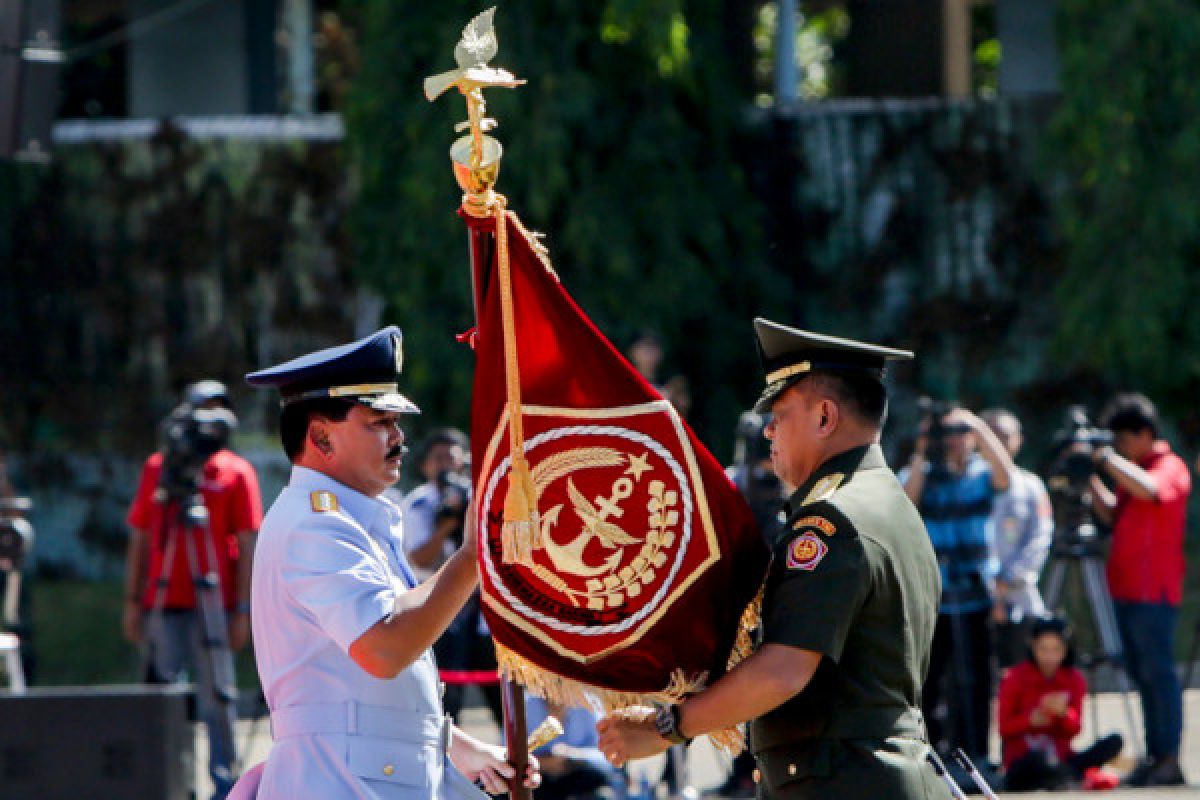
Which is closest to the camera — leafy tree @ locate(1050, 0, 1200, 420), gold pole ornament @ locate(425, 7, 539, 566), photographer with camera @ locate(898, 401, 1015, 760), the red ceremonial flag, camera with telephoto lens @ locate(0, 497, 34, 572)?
gold pole ornament @ locate(425, 7, 539, 566)

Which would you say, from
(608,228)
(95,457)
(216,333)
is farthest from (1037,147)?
(95,457)

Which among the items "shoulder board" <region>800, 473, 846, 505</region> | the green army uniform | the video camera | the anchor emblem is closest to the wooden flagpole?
the anchor emblem

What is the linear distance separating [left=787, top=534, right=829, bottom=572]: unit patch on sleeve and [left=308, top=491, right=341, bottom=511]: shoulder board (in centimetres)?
92

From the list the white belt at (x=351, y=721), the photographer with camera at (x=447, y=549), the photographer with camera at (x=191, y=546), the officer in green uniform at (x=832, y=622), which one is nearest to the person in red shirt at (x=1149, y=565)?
the photographer with camera at (x=447, y=549)

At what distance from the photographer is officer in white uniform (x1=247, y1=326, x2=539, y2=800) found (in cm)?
388

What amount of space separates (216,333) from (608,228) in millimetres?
4491

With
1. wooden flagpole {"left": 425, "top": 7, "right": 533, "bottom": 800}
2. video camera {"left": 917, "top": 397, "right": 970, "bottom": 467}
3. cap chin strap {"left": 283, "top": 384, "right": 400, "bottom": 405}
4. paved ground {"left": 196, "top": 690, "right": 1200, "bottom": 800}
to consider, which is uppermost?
wooden flagpole {"left": 425, "top": 7, "right": 533, "bottom": 800}

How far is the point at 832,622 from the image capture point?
374 cm

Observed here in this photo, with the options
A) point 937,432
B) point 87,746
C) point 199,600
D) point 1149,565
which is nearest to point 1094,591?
point 1149,565

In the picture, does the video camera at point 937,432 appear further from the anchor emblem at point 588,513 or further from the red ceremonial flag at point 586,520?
the anchor emblem at point 588,513

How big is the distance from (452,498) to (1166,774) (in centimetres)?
328

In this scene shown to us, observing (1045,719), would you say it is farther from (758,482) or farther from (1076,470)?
(758,482)

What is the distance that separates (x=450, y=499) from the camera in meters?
8.69

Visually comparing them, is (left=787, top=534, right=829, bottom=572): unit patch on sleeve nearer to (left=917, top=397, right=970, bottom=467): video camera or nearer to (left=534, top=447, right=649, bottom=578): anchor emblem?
(left=534, top=447, right=649, bottom=578): anchor emblem
